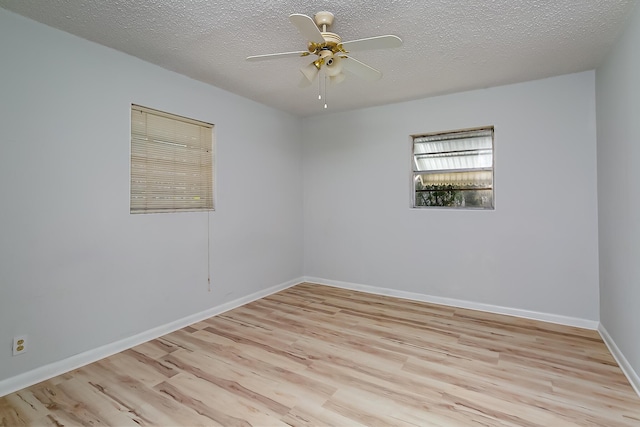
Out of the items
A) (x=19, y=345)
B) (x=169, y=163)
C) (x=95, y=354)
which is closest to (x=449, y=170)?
(x=169, y=163)

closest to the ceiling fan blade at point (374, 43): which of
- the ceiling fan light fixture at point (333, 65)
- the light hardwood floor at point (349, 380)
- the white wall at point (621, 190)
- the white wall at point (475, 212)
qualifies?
the ceiling fan light fixture at point (333, 65)

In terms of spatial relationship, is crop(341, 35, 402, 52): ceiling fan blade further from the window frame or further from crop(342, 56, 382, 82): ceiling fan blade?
the window frame

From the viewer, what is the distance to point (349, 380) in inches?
86.8

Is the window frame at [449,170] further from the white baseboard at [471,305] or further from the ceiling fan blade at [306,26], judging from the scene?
the ceiling fan blade at [306,26]

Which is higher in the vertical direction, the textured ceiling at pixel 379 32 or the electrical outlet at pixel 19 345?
the textured ceiling at pixel 379 32

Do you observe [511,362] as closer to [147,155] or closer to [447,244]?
[447,244]

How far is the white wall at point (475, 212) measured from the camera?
312 cm

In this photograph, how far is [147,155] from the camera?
9.62ft

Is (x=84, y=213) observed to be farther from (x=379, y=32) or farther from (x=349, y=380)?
(x=379, y=32)

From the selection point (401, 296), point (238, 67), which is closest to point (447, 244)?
point (401, 296)

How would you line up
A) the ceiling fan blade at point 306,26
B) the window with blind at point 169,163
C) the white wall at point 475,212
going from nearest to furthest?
the ceiling fan blade at point 306,26, the window with blind at point 169,163, the white wall at point 475,212

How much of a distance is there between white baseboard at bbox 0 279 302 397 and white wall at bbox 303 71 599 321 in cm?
191

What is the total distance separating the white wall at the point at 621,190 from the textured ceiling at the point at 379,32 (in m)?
0.27

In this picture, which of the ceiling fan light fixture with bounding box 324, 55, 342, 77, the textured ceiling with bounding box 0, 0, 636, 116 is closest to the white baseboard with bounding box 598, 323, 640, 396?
the textured ceiling with bounding box 0, 0, 636, 116
